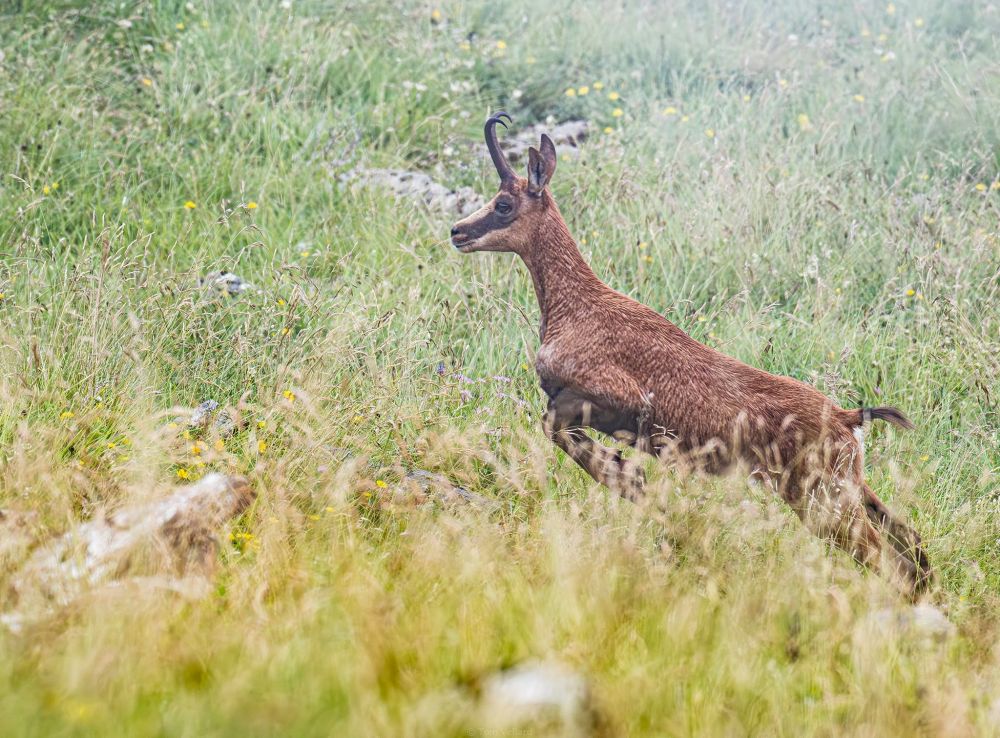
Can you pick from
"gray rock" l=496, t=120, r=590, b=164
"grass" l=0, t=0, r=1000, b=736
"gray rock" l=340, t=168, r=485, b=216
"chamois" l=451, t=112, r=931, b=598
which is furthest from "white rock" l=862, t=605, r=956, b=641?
"gray rock" l=496, t=120, r=590, b=164

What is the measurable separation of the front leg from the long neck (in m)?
0.31

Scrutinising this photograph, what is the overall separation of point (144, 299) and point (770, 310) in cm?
305

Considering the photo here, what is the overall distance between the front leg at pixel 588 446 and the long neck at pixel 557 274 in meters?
0.31

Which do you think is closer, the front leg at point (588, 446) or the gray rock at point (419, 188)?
the front leg at point (588, 446)

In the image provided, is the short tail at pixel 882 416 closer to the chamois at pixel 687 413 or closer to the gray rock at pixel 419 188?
the chamois at pixel 687 413

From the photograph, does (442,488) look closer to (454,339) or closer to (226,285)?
(454,339)

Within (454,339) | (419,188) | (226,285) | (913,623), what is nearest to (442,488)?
(454,339)

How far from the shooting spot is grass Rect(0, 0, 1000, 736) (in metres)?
2.97

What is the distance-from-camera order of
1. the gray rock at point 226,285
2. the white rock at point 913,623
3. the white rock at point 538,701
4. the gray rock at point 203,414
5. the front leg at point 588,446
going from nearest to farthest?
the white rock at point 538,701 < the white rock at point 913,623 < the front leg at point 588,446 < the gray rock at point 203,414 < the gray rock at point 226,285

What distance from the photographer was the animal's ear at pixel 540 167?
14.1 ft

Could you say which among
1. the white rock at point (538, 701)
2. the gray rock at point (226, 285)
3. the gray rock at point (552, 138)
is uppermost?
the white rock at point (538, 701)

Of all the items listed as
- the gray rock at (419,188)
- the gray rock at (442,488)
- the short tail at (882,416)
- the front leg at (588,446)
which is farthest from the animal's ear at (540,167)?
the gray rock at (419,188)

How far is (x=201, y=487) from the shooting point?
4.02 m

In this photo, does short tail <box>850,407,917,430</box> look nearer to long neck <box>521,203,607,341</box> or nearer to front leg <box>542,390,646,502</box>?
front leg <box>542,390,646,502</box>
